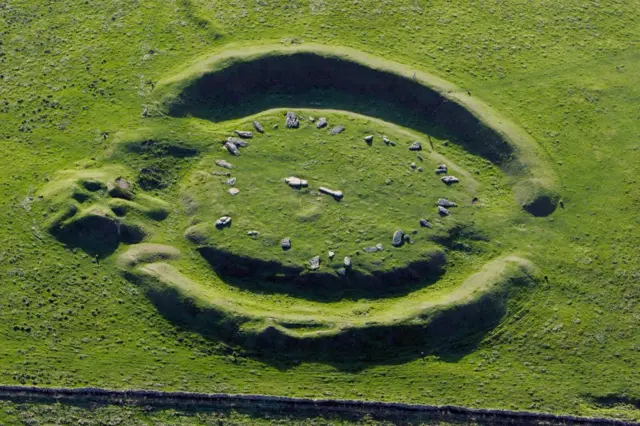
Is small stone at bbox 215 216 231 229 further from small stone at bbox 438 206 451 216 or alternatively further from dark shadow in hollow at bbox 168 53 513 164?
small stone at bbox 438 206 451 216

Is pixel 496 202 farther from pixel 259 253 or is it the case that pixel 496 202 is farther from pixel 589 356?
pixel 259 253

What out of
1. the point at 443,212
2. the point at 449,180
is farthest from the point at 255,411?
the point at 449,180

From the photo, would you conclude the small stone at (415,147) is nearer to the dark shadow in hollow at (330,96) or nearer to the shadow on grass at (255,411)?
the dark shadow in hollow at (330,96)

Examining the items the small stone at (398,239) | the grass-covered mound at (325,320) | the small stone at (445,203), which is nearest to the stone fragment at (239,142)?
the grass-covered mound at (325,320)

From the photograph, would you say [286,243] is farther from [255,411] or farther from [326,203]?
[255,411]

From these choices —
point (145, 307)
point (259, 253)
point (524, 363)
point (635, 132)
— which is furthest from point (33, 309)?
point (635, 132)
